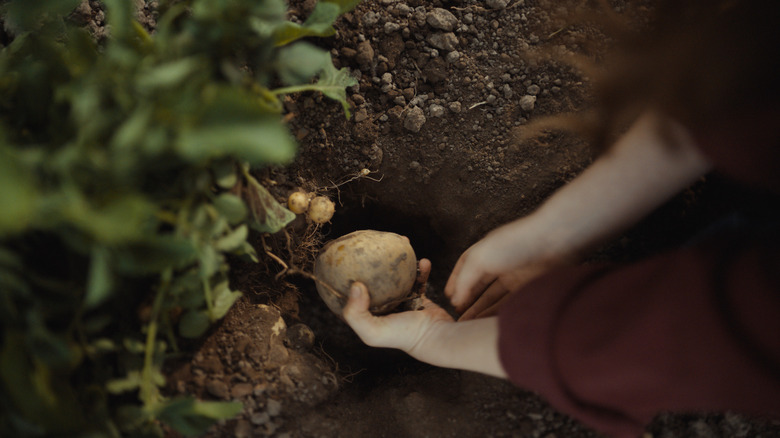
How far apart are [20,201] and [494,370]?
87cm

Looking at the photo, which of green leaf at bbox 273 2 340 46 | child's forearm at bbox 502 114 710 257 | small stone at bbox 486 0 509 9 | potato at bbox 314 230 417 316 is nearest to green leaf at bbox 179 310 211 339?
potato at bbox 314 230 417 316

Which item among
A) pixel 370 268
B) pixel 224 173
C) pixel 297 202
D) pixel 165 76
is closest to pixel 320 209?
pixel 297 202

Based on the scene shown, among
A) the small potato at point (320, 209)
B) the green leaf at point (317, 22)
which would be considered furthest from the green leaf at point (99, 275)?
the small potato at point (320, 209)

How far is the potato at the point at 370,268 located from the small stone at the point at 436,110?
371mm

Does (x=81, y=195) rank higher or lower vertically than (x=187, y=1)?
lower

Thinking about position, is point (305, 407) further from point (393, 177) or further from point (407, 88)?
point (407, 88)

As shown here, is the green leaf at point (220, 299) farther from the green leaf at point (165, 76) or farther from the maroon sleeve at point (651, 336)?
the maroon sleeve at point (651, 336)

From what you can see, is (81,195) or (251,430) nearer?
(81,195)

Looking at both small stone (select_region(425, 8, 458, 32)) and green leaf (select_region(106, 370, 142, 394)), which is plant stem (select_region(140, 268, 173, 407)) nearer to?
green leaf (select_region(106, 370, 142, 394))

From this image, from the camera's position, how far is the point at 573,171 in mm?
1333

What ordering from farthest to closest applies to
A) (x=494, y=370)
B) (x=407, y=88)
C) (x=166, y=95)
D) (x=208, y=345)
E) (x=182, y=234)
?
(x=407, y=88), (x=208, y=345), (x=494, y=370), (x=182, y=234), (x=166, y=95)

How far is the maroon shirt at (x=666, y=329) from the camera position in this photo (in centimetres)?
80

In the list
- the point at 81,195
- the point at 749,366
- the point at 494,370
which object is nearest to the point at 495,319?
the point at 494,370

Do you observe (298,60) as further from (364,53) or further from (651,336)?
(651,336)
